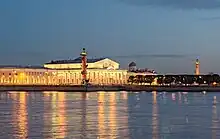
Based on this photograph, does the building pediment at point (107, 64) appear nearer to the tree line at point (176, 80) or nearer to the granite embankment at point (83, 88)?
the tree line at point (176, 80)

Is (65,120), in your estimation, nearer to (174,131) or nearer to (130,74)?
(174,131)

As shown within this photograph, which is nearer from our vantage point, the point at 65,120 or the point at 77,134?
the point at 77,134

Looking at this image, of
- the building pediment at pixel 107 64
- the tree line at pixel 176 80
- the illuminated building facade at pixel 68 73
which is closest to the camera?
the illuminated building facade at pixel 68 73

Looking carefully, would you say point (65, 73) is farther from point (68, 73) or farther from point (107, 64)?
point (107, 64)

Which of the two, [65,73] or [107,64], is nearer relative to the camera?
[65,73]

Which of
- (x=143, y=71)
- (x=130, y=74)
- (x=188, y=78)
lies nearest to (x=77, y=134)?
(x=188, y=78)

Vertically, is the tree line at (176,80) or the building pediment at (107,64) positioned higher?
the building pediment at (107,64)

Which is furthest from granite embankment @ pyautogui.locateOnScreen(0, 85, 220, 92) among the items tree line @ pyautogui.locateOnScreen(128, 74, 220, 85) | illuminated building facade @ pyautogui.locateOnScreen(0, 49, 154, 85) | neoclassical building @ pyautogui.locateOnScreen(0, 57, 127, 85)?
tree line @ pyautogui.locateOnScreen(128, 74, 220, 85)

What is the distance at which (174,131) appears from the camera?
17359 millimetres

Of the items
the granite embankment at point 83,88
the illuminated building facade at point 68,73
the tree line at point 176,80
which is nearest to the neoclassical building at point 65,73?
the illuminated building facade at point 68,73

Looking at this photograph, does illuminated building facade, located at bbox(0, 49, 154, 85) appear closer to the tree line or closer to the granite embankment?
the tree line

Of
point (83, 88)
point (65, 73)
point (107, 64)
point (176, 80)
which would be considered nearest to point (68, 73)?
point (65, 73)

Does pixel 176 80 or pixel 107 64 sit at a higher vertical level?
pixel 107 64

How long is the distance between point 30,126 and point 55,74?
120181 mm
